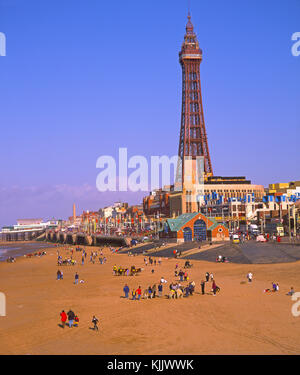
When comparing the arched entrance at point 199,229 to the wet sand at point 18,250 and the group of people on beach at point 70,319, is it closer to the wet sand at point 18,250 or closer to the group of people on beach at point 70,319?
the wet sand at point 18,250

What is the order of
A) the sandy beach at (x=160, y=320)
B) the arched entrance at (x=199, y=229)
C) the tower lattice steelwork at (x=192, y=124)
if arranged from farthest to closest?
the tower lattice steelwork at (x=192, y=124)
the arched entrance at (x=199, y=229)
the sandy beach at (x=160, y=320)

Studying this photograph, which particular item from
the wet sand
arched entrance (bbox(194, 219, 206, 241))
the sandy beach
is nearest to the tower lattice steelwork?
the wet sand

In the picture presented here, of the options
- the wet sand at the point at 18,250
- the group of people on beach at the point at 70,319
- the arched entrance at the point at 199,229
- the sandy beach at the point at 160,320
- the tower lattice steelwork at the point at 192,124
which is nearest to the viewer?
the sandy beach at the point at 160,320

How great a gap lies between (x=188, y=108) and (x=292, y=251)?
96431 mm

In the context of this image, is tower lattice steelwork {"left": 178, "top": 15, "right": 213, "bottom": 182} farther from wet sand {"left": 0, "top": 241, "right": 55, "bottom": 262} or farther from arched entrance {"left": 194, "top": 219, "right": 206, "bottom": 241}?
arched entrance {"left": 194, "top": 219, "right": 206, "bottom": 241}

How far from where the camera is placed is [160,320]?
67.7ft

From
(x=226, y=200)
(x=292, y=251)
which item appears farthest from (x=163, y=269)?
(x=226, y=200)

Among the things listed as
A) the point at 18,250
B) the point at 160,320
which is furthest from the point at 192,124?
the point at 160,320

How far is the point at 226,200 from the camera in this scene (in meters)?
106

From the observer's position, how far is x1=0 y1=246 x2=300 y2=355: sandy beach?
16.6 metres

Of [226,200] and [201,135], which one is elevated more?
[201,135]

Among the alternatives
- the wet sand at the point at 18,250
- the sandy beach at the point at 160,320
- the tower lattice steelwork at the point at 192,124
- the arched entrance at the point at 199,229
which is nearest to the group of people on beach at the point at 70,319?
the sandy beach at the point at 160,320

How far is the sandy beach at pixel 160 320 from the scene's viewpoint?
655 inches
